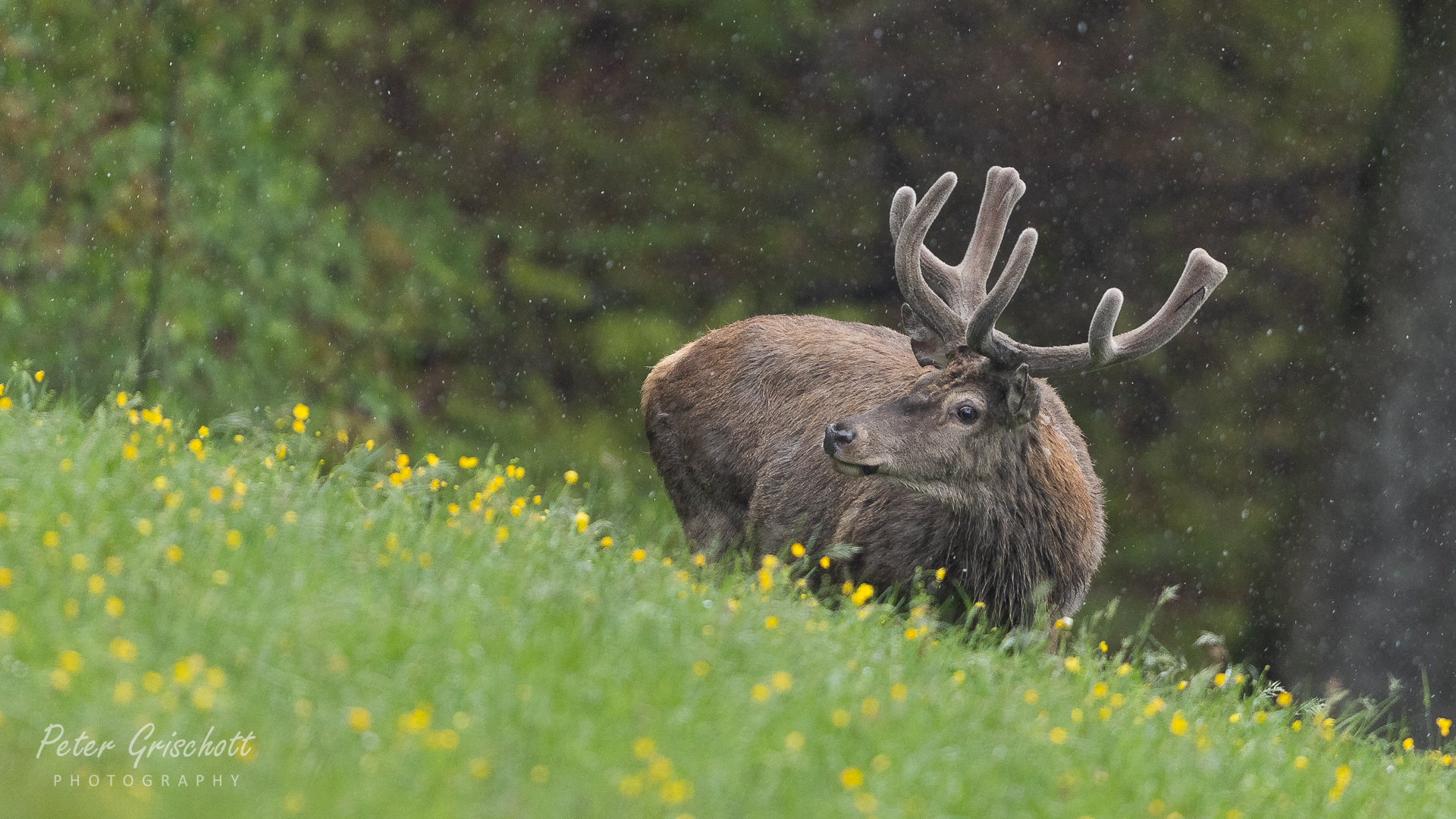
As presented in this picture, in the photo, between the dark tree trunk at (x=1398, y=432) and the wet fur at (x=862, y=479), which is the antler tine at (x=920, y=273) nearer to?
the wet fur at (x=862, y=479)

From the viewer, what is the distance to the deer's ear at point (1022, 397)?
6.78 metres

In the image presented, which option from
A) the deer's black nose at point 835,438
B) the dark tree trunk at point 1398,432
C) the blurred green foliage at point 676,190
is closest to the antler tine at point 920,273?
the deer's black nose at point 835,438

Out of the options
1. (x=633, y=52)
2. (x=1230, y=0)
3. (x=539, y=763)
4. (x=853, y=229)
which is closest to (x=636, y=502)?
(x=853, y=229)

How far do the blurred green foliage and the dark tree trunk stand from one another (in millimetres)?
1989

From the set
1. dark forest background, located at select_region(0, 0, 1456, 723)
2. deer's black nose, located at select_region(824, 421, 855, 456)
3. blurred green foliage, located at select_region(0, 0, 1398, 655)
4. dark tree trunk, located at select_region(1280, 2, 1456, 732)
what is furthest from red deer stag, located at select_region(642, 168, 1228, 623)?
blurred green foliage, located at select_region(0, 0, 1398, 655)

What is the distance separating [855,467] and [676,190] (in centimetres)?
734

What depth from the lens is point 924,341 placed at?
7.18 metres

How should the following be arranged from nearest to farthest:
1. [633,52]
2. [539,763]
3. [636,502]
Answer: [539,763]
[636,502]
[633,52]

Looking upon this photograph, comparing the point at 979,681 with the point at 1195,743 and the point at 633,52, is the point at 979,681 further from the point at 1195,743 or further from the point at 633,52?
the point at 633,52

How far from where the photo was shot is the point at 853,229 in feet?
43.7

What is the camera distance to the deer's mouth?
6688 mm

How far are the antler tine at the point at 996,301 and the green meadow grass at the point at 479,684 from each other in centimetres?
164

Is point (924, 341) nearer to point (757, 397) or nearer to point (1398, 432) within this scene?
point (757, 397)

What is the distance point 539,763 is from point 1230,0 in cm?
1111
